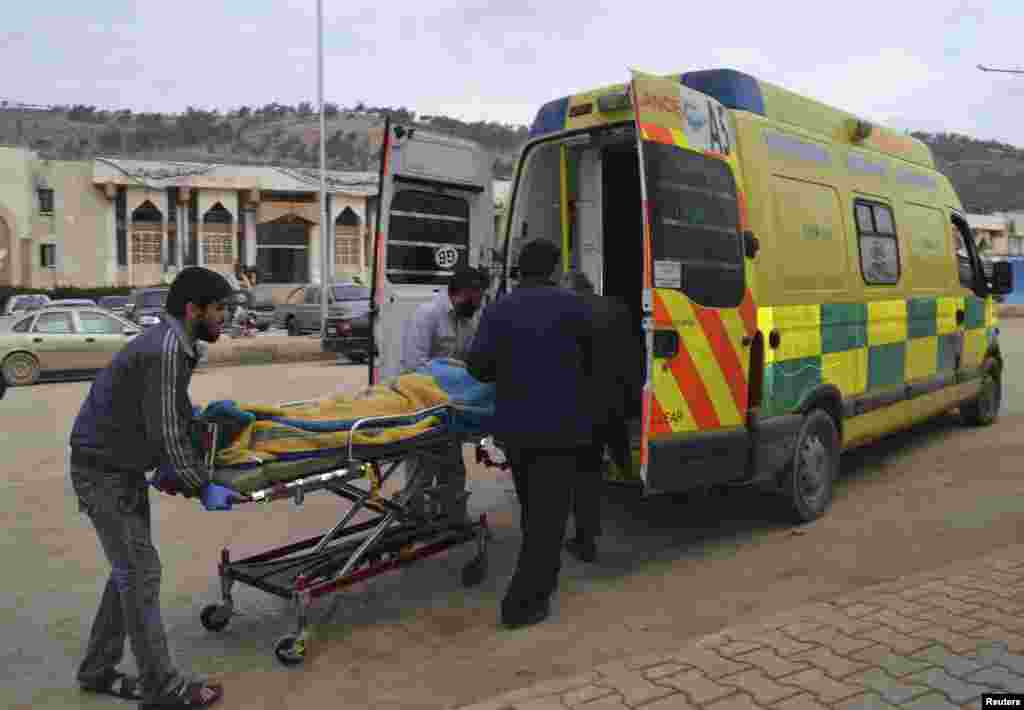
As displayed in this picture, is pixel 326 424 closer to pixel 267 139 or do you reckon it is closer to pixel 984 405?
pixel 984 405

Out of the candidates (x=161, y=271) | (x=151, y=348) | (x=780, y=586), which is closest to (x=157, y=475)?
(x=151, y=348)

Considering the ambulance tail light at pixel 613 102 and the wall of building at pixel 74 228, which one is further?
the wall of building at pixel 74 228

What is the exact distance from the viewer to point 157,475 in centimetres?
370

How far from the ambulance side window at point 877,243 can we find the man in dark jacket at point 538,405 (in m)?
3.01

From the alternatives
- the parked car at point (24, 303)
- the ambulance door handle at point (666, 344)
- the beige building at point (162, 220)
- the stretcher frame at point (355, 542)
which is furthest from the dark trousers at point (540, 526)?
the beige building at point (162, 220)

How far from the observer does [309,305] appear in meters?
26.2

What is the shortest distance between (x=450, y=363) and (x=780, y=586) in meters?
2.10

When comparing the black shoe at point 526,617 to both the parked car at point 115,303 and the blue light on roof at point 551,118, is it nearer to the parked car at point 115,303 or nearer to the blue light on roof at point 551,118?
the blue light on roof at point 551,118

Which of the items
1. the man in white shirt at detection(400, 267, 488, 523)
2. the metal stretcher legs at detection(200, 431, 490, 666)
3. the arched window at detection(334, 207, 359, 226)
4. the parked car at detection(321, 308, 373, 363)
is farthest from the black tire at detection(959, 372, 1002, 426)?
the arched window at detection(334, 207, 359, 226)

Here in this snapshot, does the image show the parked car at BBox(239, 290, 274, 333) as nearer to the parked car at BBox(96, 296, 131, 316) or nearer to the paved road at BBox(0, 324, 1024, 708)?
the parked car at BBox(96, 296, 131, 316)

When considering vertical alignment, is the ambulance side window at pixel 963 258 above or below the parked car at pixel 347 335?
above

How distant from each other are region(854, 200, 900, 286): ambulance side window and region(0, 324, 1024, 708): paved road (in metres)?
1.63

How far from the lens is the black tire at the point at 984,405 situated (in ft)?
30.4

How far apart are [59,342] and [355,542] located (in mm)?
13130
